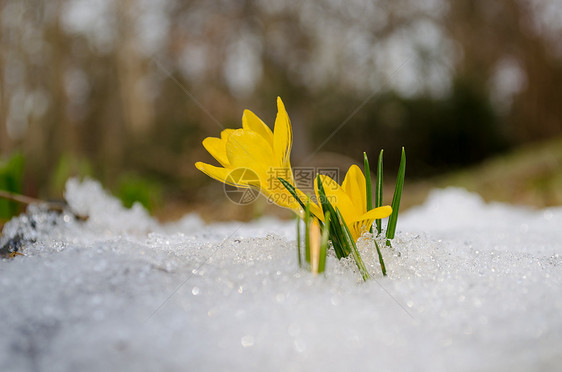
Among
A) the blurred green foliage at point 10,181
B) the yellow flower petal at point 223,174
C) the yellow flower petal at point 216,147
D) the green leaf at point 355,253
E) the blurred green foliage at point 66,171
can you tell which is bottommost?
the blurred green foliage at point 66,171

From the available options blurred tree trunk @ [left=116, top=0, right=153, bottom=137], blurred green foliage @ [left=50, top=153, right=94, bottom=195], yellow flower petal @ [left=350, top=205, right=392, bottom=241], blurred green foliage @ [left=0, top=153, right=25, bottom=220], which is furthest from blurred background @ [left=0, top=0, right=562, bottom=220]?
yellow flower petal @ [left=350, top=205, right=392, bottom=241]

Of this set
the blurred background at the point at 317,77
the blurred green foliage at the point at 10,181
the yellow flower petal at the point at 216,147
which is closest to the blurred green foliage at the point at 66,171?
the blurred green foliage at the point at 10,181

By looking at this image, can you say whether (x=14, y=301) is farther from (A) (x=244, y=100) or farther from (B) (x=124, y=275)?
(A) (x=244, y=100)

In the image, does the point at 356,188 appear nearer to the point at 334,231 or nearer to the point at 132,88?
the point at 334,231

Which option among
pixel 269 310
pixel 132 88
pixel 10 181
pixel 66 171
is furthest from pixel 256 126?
pixel 132 88

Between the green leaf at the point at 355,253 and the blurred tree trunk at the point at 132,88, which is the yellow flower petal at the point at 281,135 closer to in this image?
the green leaf at the point at 355,253

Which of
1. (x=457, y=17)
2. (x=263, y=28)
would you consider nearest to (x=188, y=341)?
(x=263, y=28)
